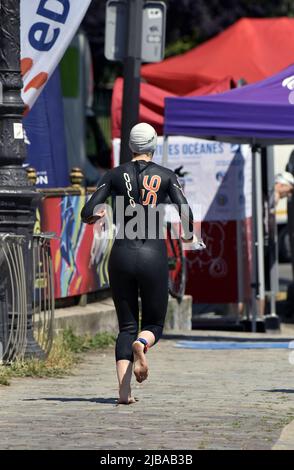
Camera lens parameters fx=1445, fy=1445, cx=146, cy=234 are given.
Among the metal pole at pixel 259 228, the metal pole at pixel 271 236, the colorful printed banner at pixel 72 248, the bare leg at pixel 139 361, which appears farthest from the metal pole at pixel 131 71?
the bare leg at pixel 139 361

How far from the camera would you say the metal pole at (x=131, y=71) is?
13.2 m

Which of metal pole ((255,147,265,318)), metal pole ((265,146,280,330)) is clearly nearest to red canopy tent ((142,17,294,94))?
metal pole ((265,146,280,330))

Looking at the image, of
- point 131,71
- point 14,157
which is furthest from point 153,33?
point 14,157

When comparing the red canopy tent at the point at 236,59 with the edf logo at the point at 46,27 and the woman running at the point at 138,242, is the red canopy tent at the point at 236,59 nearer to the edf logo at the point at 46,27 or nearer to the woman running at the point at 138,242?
the edf logo at the point at 46,27

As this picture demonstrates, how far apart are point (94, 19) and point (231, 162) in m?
15.9

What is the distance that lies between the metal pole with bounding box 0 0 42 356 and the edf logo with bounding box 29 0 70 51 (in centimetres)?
80

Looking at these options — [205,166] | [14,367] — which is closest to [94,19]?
[205,166]

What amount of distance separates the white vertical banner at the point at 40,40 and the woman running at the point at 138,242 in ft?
8.33

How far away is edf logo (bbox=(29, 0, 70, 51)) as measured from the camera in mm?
11680

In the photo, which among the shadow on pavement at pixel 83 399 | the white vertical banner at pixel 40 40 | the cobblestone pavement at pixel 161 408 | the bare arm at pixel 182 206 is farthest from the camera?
the white vertical banner at pixel 40 40

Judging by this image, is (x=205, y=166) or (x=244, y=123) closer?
(x=244, y=123)

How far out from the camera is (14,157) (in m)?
11.0
